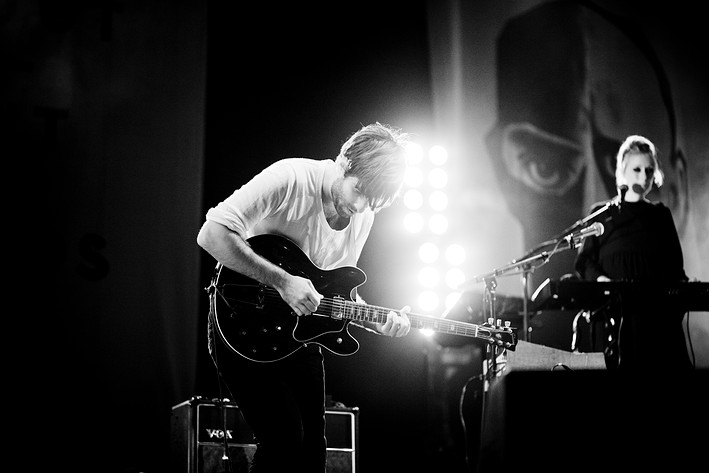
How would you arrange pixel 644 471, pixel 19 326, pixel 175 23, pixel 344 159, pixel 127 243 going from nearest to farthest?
1. pixel 644 471
2. pixel 344 159
3. pixel 19 326
4. pixel 127 243
5. pixel 175 23

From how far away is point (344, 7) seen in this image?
18.4 feet

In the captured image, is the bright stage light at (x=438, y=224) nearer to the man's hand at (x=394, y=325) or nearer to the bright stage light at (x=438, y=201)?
Result: the bright stage light at (x=438, y=201)

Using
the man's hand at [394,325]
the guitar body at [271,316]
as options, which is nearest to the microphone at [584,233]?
the man's hand at [394,325]

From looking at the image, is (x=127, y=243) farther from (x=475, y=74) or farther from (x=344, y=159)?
(x=475, y=74)

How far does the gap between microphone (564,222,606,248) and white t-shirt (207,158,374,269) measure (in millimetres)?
1343

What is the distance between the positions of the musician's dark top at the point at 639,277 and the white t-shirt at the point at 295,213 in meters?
1.74

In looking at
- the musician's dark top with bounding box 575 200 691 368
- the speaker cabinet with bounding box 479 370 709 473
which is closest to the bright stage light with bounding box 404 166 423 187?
the musician's dark top with bounding box 575 200 691 368

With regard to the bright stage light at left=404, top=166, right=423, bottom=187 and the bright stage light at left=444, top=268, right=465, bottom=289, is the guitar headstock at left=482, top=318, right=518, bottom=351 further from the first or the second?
the bright stage light at left=404, top=166, right=423, bottom=187

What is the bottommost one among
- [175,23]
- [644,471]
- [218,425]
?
[218,425]

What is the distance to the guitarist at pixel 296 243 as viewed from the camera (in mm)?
2611

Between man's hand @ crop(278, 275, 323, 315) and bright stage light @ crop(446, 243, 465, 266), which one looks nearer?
man's hand @ crop(278, 275, 323, 315)

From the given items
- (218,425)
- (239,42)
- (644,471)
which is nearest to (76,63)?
(239,42)

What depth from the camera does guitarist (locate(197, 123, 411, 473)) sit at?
261 centimetres

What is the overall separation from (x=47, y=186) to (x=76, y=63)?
2.93 ft
